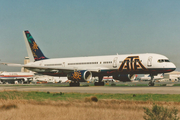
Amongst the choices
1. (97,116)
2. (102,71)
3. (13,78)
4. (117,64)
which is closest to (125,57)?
(117,64)

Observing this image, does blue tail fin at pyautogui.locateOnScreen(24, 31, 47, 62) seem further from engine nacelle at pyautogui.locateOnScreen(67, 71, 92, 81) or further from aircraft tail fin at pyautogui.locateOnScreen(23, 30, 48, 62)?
engine nacelle at pyautogui.locateOnScreen(67, 71, 92, 81)

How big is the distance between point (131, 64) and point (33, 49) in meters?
21.3

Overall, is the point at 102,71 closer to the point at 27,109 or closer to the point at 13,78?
the point at 27,109

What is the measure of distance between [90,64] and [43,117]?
29.6 meters

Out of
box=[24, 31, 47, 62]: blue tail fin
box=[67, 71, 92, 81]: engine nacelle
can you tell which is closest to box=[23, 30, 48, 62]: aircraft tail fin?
box=[24, 31, 47, 62]: blue tail fin

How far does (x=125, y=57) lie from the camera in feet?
120

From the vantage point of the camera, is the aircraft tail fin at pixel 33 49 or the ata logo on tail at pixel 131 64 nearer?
the ata logo on tail at pixel 131 64

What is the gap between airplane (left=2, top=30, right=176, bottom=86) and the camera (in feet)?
114

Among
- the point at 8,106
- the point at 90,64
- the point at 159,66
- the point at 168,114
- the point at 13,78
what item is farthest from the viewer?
the point at 13,78

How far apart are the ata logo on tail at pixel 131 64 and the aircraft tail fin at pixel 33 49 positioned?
18.4 m

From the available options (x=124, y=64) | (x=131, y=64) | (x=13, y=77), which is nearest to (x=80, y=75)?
(x=124, y=64)

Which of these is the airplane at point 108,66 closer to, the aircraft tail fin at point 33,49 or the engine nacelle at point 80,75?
the engine nacelle at point 80,75

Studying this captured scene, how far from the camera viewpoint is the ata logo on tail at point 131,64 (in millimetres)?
35116

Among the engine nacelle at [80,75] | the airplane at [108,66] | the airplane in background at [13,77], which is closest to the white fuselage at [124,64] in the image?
the airplane at [108,66]
